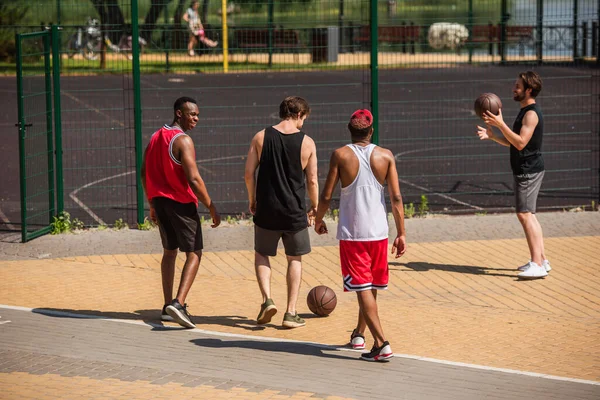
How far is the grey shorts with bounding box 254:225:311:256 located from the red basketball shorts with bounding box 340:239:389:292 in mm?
937

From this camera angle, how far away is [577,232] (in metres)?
13.2

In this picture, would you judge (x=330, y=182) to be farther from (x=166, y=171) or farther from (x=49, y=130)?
(x=49, y=130)

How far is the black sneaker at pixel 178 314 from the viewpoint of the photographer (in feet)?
30.1

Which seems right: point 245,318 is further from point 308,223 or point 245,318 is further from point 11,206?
point 11,206

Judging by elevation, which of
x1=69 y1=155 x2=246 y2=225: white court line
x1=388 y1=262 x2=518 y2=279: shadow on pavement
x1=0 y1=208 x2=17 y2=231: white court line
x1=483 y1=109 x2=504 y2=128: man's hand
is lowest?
x1=388 y1=262 x2=518 y2=279: shadow on pavement

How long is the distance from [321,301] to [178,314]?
1.32 m

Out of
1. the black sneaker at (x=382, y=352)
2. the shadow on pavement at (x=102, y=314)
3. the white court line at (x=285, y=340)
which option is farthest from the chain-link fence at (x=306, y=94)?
the black sneaker at (x=382, y=352)

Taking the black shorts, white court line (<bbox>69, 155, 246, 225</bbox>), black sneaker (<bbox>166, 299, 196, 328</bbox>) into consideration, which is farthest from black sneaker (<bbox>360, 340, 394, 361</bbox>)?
white court line (<bbox>69, 155, 246, 225</bbox>)

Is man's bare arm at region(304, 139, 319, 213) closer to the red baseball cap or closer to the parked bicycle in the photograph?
the red baseball cap

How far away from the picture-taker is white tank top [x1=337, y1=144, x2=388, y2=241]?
26.9 ft

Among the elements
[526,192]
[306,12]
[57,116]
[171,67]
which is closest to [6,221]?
[57,116]

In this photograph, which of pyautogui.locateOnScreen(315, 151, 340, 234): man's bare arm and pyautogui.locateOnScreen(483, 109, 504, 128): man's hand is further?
pyautogui.locateOnScreen(483, 109, 504, 128): man's hand

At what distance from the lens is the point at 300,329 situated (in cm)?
933

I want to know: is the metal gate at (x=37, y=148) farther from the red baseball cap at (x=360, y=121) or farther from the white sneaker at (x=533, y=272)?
the white sneaker at (x=533, y=272)
